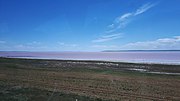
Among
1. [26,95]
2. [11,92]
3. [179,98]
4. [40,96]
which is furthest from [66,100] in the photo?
[179,98]

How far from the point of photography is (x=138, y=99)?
1362 cm

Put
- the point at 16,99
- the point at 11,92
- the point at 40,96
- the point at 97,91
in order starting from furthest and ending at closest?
1. the point at 97,91
2. the point at 11,92
3. the point at 40,96
4. the point at 16,99

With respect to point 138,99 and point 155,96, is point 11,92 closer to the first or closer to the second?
point 138,99

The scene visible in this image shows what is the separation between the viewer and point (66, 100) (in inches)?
473

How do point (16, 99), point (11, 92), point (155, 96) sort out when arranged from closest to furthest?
point (16, 99)
point (11, 92)
point (155, 96)

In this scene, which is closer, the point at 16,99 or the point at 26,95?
the point at 16,99

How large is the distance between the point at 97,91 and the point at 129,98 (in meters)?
3.10

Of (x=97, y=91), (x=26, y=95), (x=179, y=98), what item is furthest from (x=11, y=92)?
(x=179, y=98)

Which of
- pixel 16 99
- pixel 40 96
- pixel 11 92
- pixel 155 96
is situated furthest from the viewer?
pixel 155 96

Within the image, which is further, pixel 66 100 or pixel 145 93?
pixel 145 93

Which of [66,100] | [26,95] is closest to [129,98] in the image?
[66,100]

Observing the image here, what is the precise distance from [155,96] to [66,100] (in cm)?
695

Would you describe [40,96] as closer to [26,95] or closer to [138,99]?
[26,95]

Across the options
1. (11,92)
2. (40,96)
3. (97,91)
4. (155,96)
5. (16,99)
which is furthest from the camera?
(97,91)
